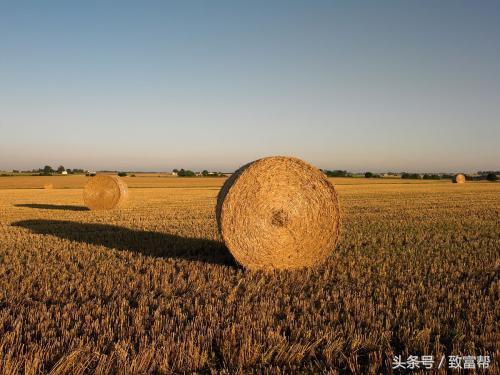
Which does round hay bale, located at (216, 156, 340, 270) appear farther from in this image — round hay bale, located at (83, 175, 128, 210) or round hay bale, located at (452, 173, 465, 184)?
round hay bale, located at (452, 173, 465, 184)

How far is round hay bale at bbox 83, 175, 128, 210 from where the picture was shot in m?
20.1

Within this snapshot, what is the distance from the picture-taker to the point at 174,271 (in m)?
6.94

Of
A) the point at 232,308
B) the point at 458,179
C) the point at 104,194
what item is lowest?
the point at 232,308

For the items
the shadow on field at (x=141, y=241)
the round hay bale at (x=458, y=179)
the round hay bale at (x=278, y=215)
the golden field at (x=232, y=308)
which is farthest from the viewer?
the round hay bale at (x=458, y=179)

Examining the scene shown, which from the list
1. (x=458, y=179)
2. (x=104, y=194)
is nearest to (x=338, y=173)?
(x=458, y=179)

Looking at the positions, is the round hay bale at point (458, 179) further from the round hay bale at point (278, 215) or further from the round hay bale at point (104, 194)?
the round hay bale at point (278, 215)

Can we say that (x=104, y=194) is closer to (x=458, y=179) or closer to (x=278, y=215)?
(x=278, y=215)

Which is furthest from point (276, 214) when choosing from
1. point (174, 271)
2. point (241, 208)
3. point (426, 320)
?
point (426, 320)

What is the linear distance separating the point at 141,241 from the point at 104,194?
1089cm

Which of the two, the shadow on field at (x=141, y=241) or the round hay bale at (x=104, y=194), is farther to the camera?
the round hay bale at (x=104, y=194)

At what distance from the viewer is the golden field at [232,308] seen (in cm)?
377

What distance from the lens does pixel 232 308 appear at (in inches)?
200

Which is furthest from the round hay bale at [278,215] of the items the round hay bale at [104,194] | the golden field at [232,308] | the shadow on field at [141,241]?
the round hay bale at [104,194]

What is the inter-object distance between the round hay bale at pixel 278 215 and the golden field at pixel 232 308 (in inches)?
16.0
